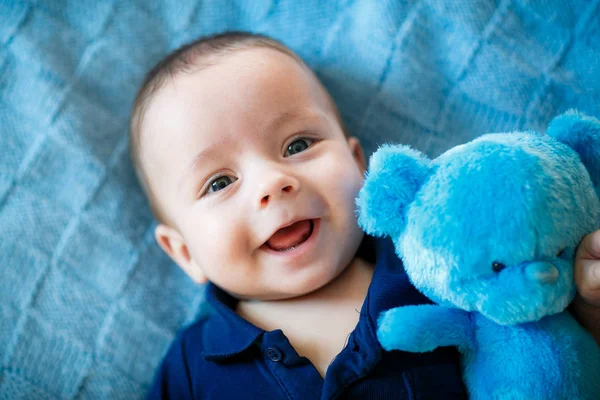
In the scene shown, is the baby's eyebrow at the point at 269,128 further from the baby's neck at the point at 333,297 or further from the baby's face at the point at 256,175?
the baby's neck at the point at 333,297

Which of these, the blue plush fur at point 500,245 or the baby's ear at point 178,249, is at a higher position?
the blue plush fur at point 500,245

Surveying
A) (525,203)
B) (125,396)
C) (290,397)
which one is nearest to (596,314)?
(525,203)

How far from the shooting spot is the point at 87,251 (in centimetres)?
114

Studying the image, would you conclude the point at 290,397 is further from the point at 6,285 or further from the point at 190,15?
the point at 190,15

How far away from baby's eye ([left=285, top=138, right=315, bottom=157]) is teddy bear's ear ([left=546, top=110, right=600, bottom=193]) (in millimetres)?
428

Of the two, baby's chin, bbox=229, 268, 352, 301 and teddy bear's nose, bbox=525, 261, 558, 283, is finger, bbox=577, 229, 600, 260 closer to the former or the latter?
teddy bear's nose, bbox=525, 261, 558, 283

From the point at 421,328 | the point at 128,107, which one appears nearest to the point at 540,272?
the point at 421,328

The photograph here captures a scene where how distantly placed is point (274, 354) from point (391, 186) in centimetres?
38

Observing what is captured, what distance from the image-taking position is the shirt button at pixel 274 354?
880mm

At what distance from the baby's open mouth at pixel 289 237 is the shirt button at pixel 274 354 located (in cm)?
17

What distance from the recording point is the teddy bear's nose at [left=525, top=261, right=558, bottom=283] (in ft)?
2.06

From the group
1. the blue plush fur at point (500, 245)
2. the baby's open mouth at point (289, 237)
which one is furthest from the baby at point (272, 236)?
the blue plush fur at point (500, 245)

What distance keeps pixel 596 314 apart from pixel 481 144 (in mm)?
354

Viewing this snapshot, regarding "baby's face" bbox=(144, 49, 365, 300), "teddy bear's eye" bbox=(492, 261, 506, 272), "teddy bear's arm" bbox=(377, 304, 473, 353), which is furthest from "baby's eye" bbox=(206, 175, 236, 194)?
"teddy bear's eye" bbox=(492, 261, 506, 272)
